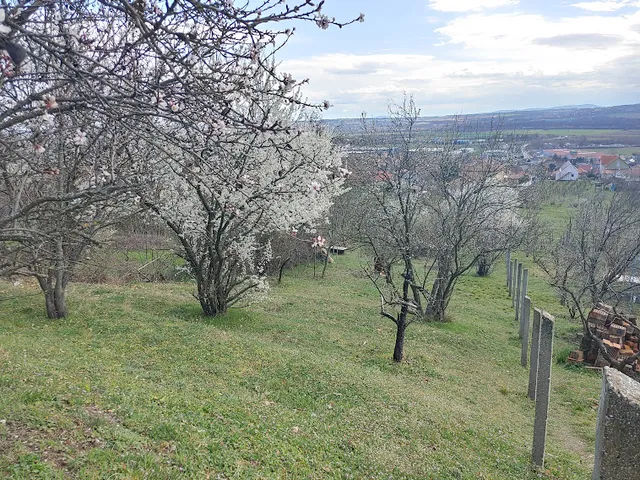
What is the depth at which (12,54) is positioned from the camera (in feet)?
7.68

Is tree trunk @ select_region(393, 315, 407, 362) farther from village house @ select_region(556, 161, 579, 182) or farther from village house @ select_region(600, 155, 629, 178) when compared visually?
village house @ select_region(556, 161, 579, 182)

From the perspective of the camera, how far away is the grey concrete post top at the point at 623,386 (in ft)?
8.43

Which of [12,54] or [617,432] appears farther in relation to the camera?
[617,432]

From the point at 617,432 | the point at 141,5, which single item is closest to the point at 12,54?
the point at 141,5

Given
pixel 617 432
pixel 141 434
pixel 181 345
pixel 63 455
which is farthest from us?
pixel 181 345

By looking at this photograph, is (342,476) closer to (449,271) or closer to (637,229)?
(449,271)

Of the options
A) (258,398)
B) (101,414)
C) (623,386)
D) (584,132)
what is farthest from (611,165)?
(101,414)

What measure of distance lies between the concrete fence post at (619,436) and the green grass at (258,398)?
2.61 m

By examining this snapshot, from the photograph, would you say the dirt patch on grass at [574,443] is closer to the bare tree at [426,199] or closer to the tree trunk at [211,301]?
the bare tree at [426,199]

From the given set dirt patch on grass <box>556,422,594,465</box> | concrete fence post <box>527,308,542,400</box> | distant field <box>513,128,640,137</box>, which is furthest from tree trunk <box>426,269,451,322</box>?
distant field <box>513,128,640,137</box>

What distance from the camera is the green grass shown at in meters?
4.19

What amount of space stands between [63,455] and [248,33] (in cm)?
340

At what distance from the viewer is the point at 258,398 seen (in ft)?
21.2

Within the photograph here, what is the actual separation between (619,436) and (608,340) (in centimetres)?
1119
